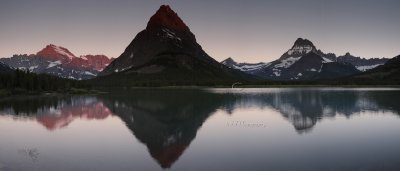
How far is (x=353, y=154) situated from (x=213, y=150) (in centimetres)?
1466

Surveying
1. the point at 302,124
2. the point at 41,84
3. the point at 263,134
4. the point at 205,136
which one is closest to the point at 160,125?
the point at 205,136

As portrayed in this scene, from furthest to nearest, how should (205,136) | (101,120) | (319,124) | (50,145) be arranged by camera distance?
(101,120)
(319,124)
(205,136)
(50,145)

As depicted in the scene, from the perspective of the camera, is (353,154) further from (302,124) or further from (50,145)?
(50,145)

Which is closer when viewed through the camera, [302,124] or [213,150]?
[213,150]

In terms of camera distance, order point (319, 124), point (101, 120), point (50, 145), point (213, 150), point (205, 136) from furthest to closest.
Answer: point (101, 120) → point (319, 124) → point (205, 136) → point (50, 145) → point (213, 150)

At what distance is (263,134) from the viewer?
55.1 metres

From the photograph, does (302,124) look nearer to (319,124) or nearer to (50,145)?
(319,124)

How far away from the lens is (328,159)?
121 ft

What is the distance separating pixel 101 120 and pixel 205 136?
103 feet

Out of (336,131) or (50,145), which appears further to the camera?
(336,131)

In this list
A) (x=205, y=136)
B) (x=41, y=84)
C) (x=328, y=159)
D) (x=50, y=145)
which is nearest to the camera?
(x=328, y=159)

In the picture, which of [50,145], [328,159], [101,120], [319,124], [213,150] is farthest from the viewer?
[101,120]

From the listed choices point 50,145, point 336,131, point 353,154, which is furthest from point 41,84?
point 353,154

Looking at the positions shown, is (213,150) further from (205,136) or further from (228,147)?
(205,136)
